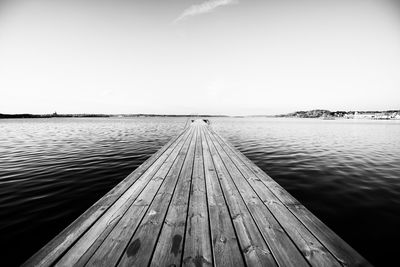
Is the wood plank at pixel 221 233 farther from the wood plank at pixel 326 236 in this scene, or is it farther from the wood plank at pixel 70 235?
the wood plank at pixel 70 235

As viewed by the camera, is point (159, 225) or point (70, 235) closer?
point (70, 235)

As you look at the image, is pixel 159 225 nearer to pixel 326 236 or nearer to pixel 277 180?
pixel 326 236

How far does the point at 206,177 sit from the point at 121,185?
6.79 feet

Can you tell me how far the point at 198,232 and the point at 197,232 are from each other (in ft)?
0.04

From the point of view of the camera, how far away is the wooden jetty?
187 centimetres

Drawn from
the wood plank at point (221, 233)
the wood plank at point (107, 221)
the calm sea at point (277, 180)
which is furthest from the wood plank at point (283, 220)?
the wood plank at point (107, 221)

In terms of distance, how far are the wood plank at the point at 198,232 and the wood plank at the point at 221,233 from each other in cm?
7

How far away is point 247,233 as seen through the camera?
232cm

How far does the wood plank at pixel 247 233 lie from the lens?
74.6 inches

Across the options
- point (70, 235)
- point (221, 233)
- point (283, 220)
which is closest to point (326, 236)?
point (283, 220)

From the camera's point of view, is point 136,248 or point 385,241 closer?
point 136,248

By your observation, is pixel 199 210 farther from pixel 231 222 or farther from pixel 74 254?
pixel 74 254

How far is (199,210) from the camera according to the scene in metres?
2.91

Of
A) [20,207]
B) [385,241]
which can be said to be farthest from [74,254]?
[385,241]
